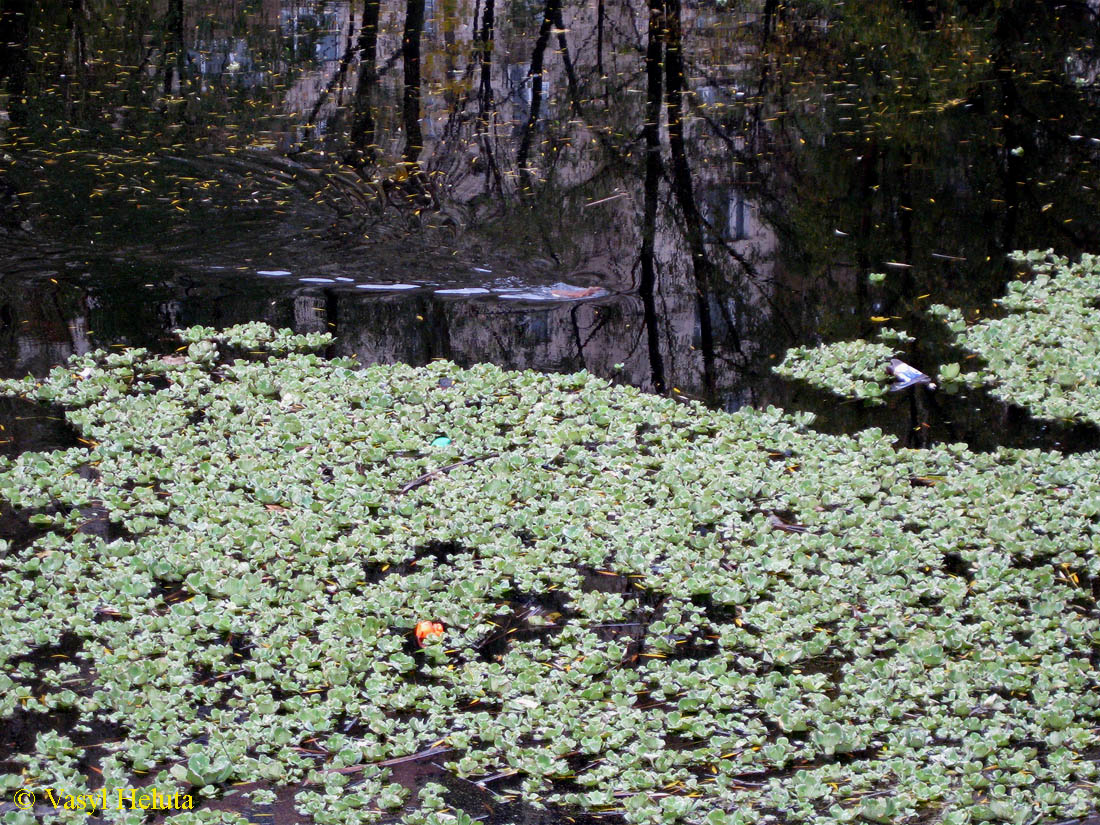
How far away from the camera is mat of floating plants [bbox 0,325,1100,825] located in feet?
8.43

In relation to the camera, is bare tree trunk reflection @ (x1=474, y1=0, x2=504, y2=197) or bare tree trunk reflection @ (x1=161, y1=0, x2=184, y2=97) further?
bare tree trunk reflection @ (x1=161, y1=0, x2=184, y2=97)

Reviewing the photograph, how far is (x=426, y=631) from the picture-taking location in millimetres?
3037

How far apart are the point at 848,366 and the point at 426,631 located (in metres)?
2.36

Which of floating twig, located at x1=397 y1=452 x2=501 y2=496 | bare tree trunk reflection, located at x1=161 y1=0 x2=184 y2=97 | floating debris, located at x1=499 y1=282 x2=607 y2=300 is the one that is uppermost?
bare tree trunk reflection, located at x1=161 y1=0 x2=184 y2=97

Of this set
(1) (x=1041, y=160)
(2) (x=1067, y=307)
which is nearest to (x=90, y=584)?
(2) (x=1067, y=307)

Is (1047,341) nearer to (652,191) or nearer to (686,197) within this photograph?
(686,197)

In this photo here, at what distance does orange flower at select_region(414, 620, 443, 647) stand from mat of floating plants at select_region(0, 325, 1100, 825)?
0.5 inches

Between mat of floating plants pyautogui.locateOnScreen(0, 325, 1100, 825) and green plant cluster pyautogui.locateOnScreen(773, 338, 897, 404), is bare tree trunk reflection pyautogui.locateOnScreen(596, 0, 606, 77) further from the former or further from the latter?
mat of floating plants pyautogui.locateOnScreen(0, 325, 1100, 825)

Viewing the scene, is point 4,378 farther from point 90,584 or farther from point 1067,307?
point 1067,307

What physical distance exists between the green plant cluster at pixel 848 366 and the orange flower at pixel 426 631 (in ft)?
6.94

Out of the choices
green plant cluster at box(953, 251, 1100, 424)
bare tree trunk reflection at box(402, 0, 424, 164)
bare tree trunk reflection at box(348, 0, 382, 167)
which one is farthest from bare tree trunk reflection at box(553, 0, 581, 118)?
green plant cluster at box(953, 251, 1100, 424)

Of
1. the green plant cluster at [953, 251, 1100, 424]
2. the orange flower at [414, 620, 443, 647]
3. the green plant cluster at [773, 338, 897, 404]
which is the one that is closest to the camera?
the orange flower at [414, 620, 443, 647]

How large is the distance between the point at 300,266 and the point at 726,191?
2.48m

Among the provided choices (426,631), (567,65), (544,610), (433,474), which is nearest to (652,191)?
(567,65)
